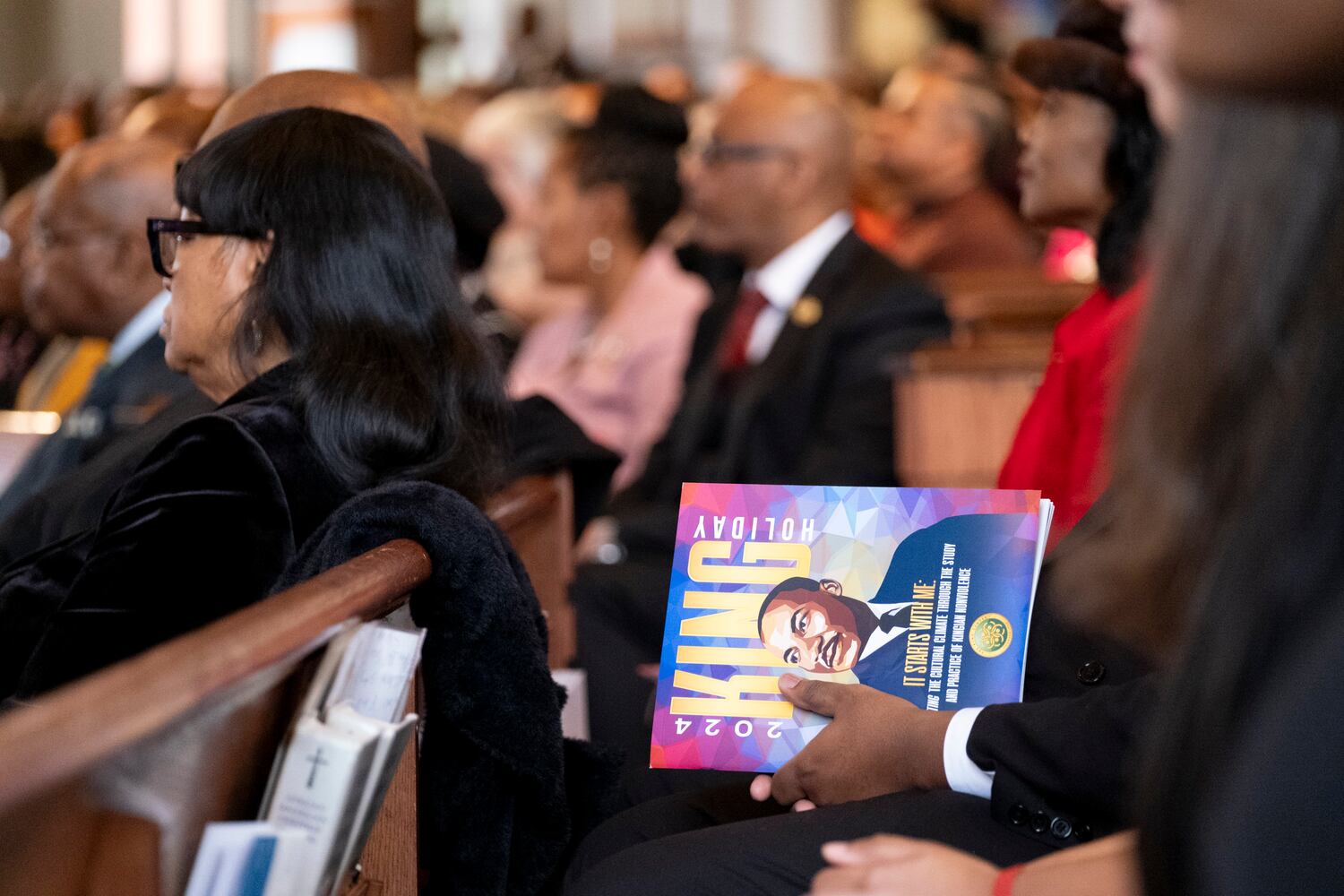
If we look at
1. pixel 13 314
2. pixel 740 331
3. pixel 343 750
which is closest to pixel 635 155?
pixel 740 331

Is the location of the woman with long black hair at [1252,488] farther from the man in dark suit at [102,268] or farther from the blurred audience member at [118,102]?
the blurred audience member at [118,102]

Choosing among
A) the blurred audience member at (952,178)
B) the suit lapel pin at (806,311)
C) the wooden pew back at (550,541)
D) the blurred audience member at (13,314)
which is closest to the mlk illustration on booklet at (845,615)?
the wooden pew back at (550,541)

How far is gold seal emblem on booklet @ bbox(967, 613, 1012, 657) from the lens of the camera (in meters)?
A: 1.50

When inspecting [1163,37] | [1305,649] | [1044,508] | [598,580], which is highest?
[1163,37]

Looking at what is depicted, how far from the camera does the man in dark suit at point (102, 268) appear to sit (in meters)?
2.88

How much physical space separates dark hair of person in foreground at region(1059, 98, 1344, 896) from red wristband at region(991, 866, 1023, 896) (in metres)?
0.22

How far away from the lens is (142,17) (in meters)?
9.98

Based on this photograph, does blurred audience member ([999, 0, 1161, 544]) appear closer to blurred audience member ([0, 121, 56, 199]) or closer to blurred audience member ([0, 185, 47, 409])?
blurred audience member ([0, 185, 47, 409])

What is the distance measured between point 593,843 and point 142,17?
Answer: 31.2 feet

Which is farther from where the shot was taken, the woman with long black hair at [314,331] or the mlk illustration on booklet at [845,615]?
the woman with long black hair at [314,331]

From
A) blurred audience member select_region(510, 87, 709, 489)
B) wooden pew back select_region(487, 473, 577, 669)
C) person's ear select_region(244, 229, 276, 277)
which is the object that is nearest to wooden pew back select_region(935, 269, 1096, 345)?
blurred audience member select_region(510, 87, 709, 489)

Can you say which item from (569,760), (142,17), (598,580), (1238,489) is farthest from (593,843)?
(142,17)

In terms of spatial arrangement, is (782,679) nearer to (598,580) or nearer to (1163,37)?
(1163,37)

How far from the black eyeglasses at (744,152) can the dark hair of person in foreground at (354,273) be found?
2.15 m
